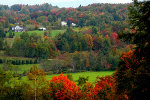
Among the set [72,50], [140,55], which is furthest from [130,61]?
[72,50]

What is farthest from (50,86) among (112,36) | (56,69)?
(112,36)

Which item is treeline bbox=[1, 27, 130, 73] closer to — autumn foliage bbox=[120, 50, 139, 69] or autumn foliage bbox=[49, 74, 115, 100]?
autumn foliage bbox=[49, 74, 115, 100]

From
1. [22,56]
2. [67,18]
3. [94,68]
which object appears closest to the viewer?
[94,68]

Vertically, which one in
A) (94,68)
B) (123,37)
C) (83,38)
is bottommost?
(94,68)

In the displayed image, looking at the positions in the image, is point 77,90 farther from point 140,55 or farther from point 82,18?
point 82,18

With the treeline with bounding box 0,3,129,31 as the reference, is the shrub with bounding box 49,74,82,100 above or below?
below

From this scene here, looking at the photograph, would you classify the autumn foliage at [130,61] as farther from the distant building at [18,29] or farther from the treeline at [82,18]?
the distant building at [18,29]

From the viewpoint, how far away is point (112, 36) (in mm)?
77125

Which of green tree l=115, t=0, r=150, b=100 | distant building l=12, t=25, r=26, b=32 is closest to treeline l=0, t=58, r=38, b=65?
distant building l=12, t=25, r=26, b=32

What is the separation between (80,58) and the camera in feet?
177

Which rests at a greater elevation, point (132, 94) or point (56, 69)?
point (132, 94)

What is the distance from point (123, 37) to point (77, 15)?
106 metres

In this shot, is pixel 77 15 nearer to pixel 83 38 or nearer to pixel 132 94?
pixel 83 38

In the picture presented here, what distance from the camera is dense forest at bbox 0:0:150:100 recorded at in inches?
362
